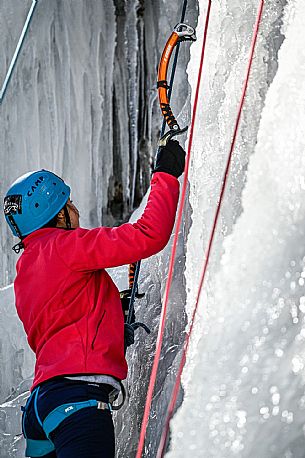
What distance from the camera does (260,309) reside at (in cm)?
138

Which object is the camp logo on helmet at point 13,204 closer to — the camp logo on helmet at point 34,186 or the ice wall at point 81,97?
the camp logo on helmet at point 34,186

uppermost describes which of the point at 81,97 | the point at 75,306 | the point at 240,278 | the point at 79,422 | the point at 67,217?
the point at 240,278

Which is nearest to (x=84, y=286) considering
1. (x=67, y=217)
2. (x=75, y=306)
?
(x=75, y=306)

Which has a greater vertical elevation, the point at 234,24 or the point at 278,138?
the point at 234,24

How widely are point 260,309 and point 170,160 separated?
1.73 ft

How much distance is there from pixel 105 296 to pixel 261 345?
1.87ft

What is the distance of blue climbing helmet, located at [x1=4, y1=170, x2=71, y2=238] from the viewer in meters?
1.86

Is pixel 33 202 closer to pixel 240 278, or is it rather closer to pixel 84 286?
pixel 84 286

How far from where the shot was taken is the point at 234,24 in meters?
1.94

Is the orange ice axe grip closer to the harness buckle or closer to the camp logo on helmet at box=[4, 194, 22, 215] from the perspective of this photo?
the camp logo on helmet at box=[4, 194, 22, 215]

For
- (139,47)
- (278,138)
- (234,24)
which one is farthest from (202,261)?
(139,47)

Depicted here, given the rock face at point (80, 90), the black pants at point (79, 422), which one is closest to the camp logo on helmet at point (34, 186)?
the black pants at point (79, 422)

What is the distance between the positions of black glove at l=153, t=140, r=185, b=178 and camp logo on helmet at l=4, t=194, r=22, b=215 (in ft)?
1.05

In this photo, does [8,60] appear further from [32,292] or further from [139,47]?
[32,292]
